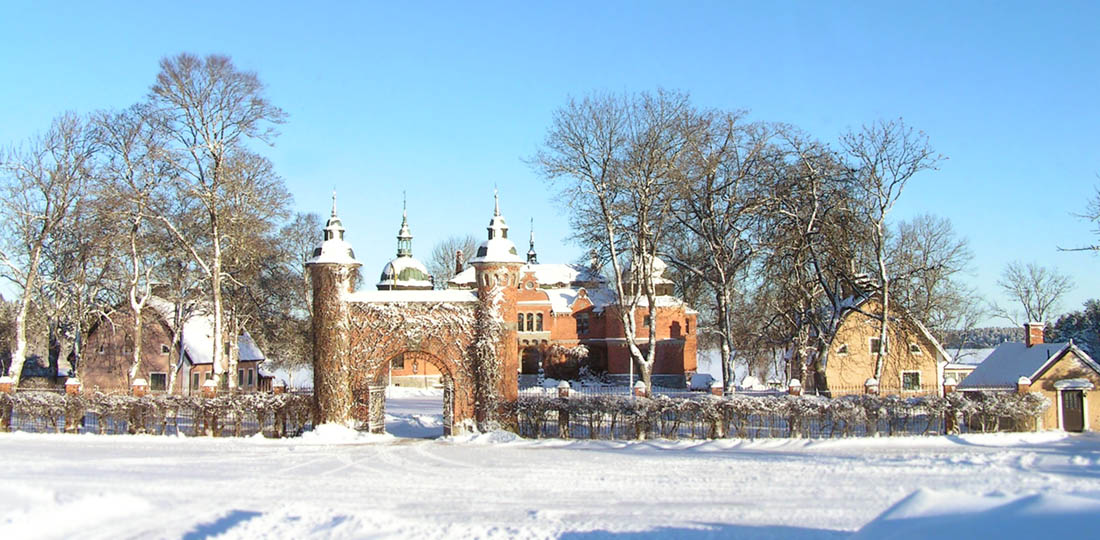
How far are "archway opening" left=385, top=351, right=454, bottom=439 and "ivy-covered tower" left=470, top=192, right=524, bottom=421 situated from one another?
104 centimetres

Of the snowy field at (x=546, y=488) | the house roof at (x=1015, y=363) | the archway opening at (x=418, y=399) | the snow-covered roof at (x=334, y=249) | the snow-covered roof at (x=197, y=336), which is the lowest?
the snowy field at (x=546, y=488)

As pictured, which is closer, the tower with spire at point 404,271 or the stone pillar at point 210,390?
the stone pillar at point 210,390

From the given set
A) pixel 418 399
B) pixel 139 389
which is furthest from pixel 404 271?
pixel 139 389

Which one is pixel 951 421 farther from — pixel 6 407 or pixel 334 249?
pixel 6 407

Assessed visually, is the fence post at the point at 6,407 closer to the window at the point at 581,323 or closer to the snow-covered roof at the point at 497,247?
the snow-covered roof at the point at 497,247

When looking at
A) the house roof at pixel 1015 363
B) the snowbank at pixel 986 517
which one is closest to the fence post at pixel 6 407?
the snowbank at pixel 986 517

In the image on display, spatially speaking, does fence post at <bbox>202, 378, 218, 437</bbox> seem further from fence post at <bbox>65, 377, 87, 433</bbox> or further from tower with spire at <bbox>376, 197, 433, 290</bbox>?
tower with spire at <bbox>376, 197, 433, 290</bbox>

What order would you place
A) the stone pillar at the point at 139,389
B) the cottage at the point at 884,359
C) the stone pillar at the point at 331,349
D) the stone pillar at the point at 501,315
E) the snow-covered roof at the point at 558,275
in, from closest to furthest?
the stone pillar at the point at 331,349
the stone pillar at the point at 501,315
the stone pillar at the point at 139,389
the cottage at the point at 884,359
the snow-covered roof at the point at 558,275

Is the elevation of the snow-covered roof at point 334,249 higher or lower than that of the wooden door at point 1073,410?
higher

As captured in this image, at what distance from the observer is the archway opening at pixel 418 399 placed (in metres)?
24.5

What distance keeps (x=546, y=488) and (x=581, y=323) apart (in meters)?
37.8

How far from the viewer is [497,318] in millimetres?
24516

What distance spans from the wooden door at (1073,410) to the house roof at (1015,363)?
3.40 feet

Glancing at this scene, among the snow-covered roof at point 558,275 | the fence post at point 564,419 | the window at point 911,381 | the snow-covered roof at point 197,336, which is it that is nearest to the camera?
the fence post at point 564,419
